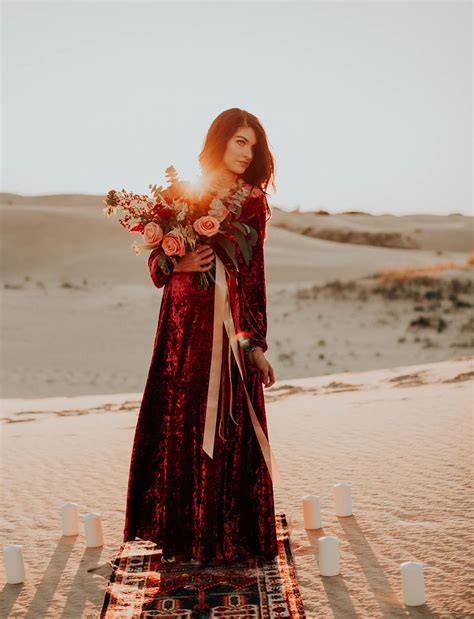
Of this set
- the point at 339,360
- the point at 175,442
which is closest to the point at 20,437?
the point at 175,442

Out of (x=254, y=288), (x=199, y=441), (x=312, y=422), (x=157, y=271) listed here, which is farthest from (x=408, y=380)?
(x=157, y=271)

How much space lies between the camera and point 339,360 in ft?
57.4

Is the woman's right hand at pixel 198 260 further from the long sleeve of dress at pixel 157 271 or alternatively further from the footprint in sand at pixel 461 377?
the footprint in sand at pixel 461 377

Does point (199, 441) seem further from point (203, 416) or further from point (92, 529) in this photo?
point (92, 529)

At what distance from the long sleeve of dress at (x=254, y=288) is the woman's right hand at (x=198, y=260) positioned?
0.21 metres

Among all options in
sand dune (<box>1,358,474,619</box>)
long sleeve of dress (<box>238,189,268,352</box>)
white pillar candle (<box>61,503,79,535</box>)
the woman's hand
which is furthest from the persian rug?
long sleeve of dress (<box>238,189,268,352</box>)

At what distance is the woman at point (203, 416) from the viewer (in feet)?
15.0

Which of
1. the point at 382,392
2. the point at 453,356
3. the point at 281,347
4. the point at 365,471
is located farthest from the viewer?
the point at 281,347

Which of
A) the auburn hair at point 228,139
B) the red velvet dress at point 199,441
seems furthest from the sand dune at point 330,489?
the auburn hair at point 228,139

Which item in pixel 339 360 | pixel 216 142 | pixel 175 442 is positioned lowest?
pixel 339 360

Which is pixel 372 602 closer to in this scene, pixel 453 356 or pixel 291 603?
pixel 291 603

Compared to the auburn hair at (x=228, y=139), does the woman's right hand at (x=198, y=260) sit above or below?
below

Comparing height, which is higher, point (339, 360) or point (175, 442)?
point (175, 442)

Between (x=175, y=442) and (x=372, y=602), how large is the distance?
1.26 m
